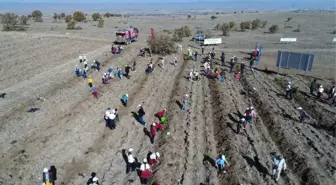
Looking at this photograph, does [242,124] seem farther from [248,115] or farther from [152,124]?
[152,124]

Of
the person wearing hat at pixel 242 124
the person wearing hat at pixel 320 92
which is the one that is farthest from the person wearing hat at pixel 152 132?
the person wearing hat at pixel 320 92

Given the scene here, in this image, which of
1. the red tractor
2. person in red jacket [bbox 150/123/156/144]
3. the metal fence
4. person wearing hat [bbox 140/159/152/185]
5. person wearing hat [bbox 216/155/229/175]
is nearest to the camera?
person wearing hat [bbox 140/159/152/185]

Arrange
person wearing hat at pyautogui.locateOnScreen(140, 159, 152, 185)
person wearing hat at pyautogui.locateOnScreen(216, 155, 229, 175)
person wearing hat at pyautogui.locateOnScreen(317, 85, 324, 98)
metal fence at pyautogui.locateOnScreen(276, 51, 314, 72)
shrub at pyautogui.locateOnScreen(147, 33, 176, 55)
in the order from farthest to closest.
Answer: shrub at pyautogui.locateOnScreen(147, 33, 176, 55), metal fence at pyautogui.locateOnScreen(276, 51, 314, 72), person wearing hat at pyautogui.locateOnScreen(317, 85, 324, 98), person wearing hat at pyautogui.locateOnScreen(216, 155, 229, 175), person wearing hat at pyautogui.locateOnScreen(140, 159, 152, 185)

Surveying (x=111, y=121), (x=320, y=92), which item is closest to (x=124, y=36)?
(x=111, y=121)

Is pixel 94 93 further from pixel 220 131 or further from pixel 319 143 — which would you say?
pixel 319 143

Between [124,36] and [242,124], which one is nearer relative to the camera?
[242,124]

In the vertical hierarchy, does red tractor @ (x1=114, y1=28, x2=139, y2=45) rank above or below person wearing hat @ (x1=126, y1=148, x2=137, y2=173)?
above

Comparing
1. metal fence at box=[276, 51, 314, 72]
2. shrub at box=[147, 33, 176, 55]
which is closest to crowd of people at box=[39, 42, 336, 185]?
metal fence at box=[276, 51, 314, 72]

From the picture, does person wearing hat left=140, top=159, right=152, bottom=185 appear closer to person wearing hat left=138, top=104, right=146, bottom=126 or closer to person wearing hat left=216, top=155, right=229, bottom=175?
person wearing hat left=216, top=155, right=229, bottom=175

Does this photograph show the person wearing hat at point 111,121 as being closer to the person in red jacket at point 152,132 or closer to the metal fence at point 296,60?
the person in red jacket at point 152,132
